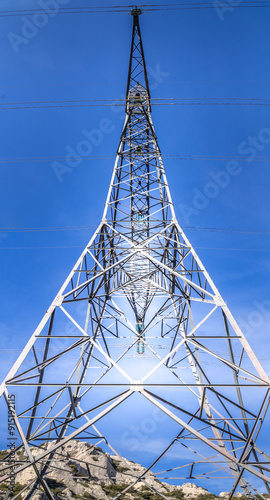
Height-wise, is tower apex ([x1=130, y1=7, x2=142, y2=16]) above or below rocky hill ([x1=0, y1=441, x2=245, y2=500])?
above

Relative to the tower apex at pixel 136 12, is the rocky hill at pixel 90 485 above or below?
below

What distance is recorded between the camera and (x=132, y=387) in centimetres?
636

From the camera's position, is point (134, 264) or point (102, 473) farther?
point (102, 473)

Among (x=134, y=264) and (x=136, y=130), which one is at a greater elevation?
(x=136, y=130)

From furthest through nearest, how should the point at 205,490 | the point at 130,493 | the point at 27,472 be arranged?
the point at 205,490 → the point at 130,493 → the point at 27,472

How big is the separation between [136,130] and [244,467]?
20.1 metres

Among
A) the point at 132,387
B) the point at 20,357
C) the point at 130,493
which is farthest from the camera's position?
the point at 130,493

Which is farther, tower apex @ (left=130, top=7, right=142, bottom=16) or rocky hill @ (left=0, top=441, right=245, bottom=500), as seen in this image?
rocky hill @ (left=0, top=441, right=245, bottom=500)

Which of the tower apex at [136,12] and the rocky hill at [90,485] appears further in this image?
the rocky hill at [90,485]

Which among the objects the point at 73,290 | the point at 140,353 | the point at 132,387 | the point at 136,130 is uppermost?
the point at 136,130

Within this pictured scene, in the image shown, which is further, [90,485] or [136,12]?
[90,485]

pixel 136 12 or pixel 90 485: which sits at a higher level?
pixel 136 12

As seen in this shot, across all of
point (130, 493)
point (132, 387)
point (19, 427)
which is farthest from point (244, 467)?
point (130, 493)

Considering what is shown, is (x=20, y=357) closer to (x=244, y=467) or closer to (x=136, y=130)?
(x=244, y=467)
